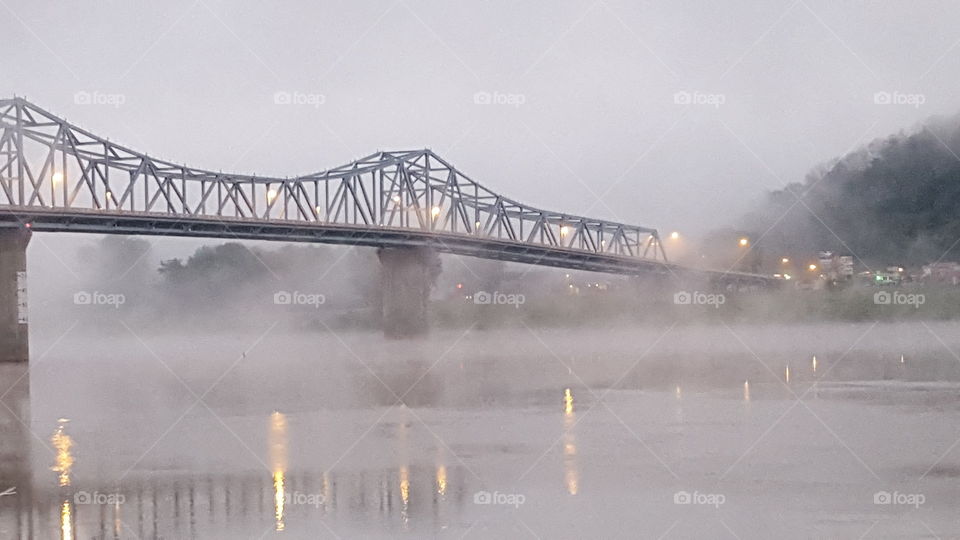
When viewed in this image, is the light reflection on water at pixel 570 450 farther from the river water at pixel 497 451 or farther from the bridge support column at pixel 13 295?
the bridge support column at pixel 13 295

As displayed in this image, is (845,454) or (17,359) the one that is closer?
(845,454)

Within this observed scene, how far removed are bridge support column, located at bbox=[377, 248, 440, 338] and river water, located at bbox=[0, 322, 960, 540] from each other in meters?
42.7

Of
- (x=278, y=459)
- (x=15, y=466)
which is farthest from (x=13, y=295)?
(x=278, y=459)

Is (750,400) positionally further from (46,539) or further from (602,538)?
(46,539)

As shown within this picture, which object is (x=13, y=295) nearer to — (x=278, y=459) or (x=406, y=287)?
(x=406, y=287)

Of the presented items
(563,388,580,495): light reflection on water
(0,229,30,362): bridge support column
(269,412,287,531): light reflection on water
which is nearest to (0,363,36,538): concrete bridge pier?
(269,412,287,531): light reflection on water

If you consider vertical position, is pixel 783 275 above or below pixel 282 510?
above

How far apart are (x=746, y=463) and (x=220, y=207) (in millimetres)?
65295

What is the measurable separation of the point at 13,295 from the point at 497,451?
44000 mm

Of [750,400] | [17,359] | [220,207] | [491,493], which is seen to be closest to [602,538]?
[491,493]

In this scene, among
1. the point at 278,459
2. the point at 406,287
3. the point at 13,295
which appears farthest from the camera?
the point at 406,287

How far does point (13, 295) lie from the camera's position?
186 feet

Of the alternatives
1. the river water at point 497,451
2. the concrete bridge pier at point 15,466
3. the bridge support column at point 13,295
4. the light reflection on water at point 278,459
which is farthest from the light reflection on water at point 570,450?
the bridge support column at point 13,295

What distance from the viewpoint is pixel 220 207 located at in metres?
78.7
